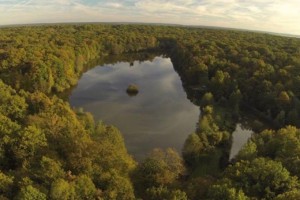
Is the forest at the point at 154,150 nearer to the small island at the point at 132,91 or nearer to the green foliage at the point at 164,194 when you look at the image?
the green foliage at the point at 164,194

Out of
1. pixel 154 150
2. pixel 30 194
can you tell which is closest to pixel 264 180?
pixel 154 150

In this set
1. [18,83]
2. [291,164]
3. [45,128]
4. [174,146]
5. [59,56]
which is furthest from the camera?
[59,56]

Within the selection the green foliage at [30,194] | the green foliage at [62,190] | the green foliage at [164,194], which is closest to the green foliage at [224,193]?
the green foliage at [164,194]

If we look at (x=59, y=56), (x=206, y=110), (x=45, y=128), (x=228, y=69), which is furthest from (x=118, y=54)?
(x=45, y=128)

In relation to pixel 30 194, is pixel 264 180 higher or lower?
lower

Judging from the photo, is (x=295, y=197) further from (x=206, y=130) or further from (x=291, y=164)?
(x=206, y=130)

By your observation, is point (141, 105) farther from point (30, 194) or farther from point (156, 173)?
point (30, 194)
